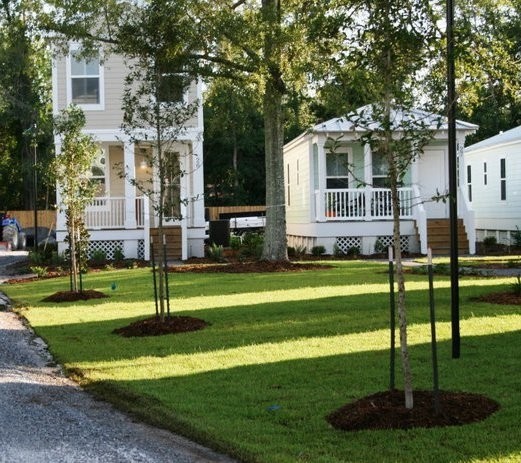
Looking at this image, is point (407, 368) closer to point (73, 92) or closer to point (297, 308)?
point (297, 308)

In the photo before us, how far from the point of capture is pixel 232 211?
46.8 metres

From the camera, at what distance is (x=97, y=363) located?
9.77 m

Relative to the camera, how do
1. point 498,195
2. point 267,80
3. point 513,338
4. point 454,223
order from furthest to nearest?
point 498,195 < point 267,80 < point 513,338 < point 454,223

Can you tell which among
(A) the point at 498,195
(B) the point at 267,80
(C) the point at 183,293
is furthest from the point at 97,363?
(A) the point at 498,195

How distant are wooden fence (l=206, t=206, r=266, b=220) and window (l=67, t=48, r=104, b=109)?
17947 millimetres

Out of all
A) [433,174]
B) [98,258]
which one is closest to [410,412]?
[98,258]

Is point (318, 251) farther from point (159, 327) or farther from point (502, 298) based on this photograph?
point (159, 327)

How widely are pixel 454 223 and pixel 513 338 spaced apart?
1.66 meters

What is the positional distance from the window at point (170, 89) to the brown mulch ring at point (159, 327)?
3.33 metres

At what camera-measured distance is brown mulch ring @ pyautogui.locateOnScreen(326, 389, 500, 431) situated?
6.33 metres

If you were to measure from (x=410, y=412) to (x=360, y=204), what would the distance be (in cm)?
2072

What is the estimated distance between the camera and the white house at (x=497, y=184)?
2891 centimetres

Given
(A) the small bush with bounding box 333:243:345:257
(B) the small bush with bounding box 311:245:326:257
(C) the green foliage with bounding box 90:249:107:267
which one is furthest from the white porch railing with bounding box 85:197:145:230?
(A) the small bush with bounding box 333:243:345:257

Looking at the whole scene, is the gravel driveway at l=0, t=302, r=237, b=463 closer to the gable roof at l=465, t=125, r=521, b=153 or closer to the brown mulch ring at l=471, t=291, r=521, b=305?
the brown mulch ring at l=471, t=291, r=521, b=305
